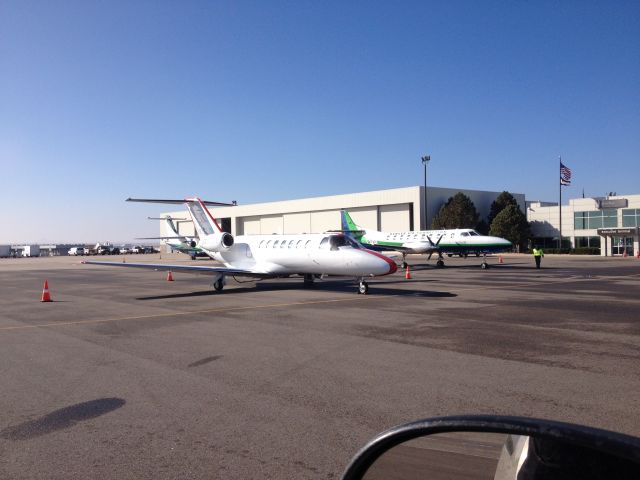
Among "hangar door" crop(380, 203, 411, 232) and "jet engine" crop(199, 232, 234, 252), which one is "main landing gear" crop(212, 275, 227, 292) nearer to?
"jet engine" crop(199, 232, 234, 252)

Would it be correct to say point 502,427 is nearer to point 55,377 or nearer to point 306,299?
point 55,377

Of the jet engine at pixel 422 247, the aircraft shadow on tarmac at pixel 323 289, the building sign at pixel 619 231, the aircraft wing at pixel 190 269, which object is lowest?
the aircraft shadow on tarmac at pixel 323 289

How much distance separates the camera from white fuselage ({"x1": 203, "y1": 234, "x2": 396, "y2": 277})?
60.8ft

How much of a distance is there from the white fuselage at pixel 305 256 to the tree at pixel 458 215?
150ft

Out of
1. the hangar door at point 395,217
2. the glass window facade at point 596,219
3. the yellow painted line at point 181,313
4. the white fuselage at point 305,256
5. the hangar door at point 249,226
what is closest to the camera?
the yellow painted line at point 181,313

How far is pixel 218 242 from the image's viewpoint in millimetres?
23125

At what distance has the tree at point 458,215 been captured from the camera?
65125mm

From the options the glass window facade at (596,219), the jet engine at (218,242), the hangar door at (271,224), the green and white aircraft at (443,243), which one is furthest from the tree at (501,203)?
the jet engine at (218,242)

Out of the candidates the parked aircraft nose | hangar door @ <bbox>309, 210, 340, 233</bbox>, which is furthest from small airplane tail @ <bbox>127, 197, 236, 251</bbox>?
hangar door @ <bbox>309, 210, 340, 233</bbox>

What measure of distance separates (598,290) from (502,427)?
2086 cm

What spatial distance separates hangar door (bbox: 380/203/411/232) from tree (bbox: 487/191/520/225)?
12227 millimetres

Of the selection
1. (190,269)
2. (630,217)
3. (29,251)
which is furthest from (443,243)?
(29,251)

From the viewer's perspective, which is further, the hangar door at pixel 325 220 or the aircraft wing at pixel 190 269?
the hangar door at pixel 325 220

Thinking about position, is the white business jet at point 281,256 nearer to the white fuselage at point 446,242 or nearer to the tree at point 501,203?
the white fuselage at point 446,242
